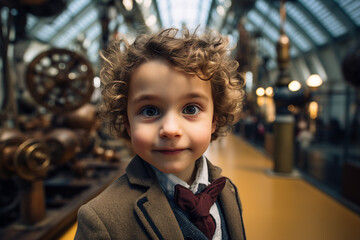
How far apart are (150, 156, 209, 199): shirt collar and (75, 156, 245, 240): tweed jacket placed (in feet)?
0.10

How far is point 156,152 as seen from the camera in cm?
79

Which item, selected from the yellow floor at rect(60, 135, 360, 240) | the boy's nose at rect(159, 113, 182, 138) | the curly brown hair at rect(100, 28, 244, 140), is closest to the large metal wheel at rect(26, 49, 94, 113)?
the yellow floor at rect(60, 135, 360, 240)

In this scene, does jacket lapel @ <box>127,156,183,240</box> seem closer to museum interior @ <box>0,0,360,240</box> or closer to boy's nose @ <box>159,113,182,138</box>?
boy's nose @ <box>159,113,182,138</box>

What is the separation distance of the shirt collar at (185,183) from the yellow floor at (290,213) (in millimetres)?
1479

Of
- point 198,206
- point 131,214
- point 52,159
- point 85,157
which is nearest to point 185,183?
point 198,206

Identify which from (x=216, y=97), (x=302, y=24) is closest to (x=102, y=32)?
(x=216, y=97)

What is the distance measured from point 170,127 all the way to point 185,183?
25 centimetres

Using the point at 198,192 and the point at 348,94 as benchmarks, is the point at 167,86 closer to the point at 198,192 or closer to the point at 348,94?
the point at 198,192

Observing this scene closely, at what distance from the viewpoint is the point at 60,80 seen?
8.39 ft

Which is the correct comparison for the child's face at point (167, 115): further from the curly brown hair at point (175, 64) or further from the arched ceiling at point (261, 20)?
the arched ceiling at point (261, 20)

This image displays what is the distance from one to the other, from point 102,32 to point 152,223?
3.44m

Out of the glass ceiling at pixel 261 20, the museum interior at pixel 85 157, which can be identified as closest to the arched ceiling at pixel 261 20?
the glass ceiling at pixel 261 20

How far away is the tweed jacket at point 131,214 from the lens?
748mm

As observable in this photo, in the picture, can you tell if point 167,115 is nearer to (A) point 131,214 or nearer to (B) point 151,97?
(B) point 151,97
